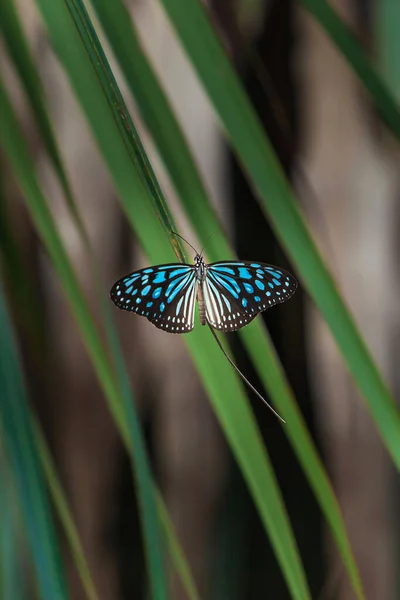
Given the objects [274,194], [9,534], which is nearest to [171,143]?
[274,194]

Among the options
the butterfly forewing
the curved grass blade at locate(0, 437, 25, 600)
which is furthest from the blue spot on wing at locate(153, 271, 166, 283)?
the curved grass blade at locate(0, 437, 25, 600)

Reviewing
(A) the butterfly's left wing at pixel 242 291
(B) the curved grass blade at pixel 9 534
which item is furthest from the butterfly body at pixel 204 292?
(B) the curved grass blade at pixel 9 534

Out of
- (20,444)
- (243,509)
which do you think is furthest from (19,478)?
(243,509)

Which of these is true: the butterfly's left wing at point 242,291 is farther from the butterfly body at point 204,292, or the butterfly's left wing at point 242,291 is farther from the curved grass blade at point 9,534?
the curved grass blade at point 9,534

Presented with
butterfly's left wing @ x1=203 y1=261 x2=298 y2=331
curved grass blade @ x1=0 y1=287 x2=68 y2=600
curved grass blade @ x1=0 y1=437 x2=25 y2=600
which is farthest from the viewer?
curved grass blade @ x1=0 y1=437 x2=25 y2=600

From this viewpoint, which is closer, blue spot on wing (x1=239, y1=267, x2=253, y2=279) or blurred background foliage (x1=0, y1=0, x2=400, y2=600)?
blue spot on wing (x1=239, y1=267, x2=253, y2=279)

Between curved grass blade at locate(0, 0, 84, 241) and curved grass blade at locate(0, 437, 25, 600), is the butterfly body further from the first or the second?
curved grass blade at locate(0, 437, 25, 600)
